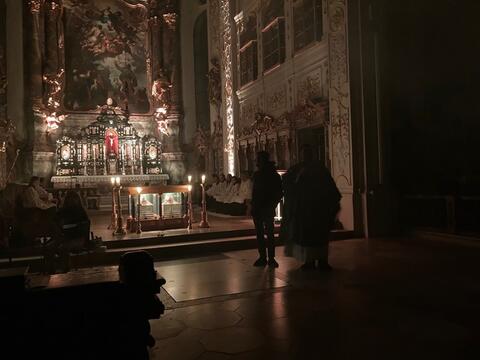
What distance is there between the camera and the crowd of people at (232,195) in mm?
11914

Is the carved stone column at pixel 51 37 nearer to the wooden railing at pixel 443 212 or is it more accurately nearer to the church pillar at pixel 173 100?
the church pillar at pixel 173 100

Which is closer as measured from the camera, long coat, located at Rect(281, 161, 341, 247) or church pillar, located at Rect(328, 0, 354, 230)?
long coat, located at Rect(281, 161, 341, 247)

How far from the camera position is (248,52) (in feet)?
48.6

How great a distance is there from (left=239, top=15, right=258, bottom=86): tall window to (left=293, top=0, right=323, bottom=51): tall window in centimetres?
283

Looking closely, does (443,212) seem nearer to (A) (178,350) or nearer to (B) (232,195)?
(B) (232,195)

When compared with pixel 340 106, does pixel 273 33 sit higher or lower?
higher

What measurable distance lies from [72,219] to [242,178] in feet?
23.0

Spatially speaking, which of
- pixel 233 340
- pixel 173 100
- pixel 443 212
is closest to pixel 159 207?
pixel 443 212

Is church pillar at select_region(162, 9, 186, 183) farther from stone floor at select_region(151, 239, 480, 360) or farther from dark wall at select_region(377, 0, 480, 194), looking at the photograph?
stone floor at select_region(151, 239, 480, 360)

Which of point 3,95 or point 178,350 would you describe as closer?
point 178,350

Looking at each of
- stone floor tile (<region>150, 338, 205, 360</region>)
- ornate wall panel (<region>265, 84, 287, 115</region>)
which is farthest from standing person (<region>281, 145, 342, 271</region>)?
ornate wall panel (<region>265, 84, 287, 115</region>)

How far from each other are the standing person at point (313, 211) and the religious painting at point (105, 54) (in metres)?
14.1

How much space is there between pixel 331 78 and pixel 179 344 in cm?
778

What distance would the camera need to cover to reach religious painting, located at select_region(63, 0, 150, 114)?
1781cm
